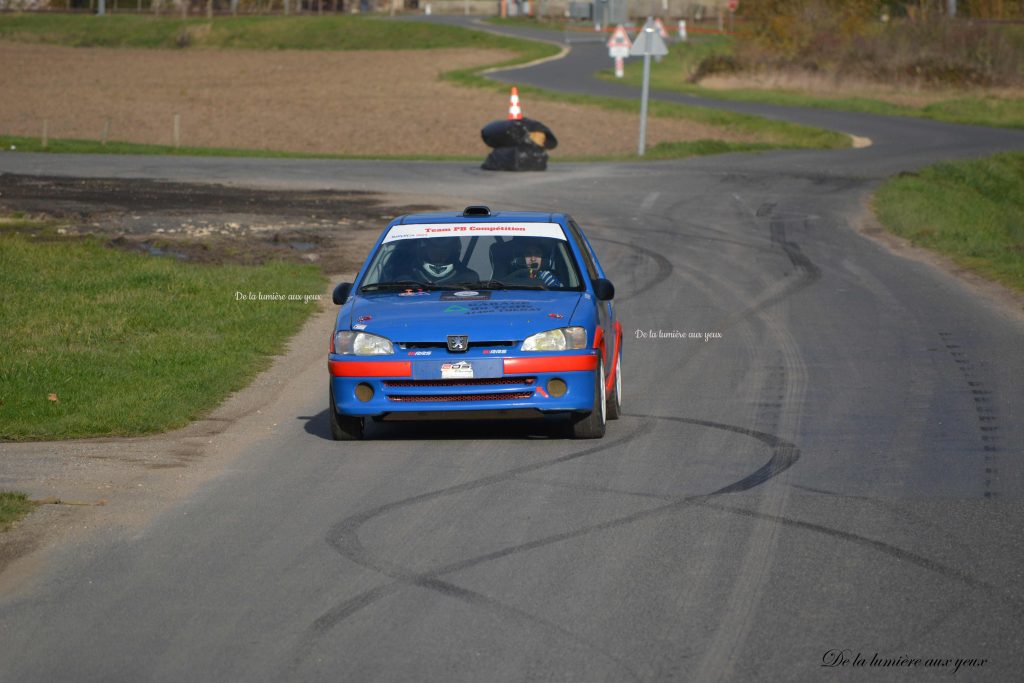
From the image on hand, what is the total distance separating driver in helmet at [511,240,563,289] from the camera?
1144 centimetres

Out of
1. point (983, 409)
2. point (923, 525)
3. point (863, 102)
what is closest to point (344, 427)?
point (923, 525)

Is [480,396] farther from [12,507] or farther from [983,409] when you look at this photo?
[983,409]

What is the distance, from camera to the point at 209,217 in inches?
1030

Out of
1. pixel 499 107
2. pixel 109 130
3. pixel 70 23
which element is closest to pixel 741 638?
pixel 109 130

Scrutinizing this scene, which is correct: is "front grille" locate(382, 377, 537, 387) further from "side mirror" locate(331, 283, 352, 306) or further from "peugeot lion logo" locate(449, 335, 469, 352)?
"side mirror" locate(331, 283, 352, 306)

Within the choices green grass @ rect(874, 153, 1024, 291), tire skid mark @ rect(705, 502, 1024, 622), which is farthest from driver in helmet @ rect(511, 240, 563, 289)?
green grass @ rect(874, 153, 1024, 291)

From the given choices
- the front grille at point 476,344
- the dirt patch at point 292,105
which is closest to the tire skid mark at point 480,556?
the front grille at point 476,344

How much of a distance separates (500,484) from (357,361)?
5.37 ft

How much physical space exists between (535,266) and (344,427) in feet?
6.14

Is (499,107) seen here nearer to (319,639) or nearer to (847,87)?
(847,87)

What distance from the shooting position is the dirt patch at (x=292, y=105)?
157 feet

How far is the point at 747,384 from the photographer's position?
42.8 feet

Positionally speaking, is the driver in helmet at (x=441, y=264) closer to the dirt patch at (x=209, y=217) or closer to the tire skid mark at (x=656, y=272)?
the tire skid mark at (x=656, y=272)

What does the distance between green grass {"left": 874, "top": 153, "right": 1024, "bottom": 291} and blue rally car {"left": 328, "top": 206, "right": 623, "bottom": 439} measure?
9.71 metres
